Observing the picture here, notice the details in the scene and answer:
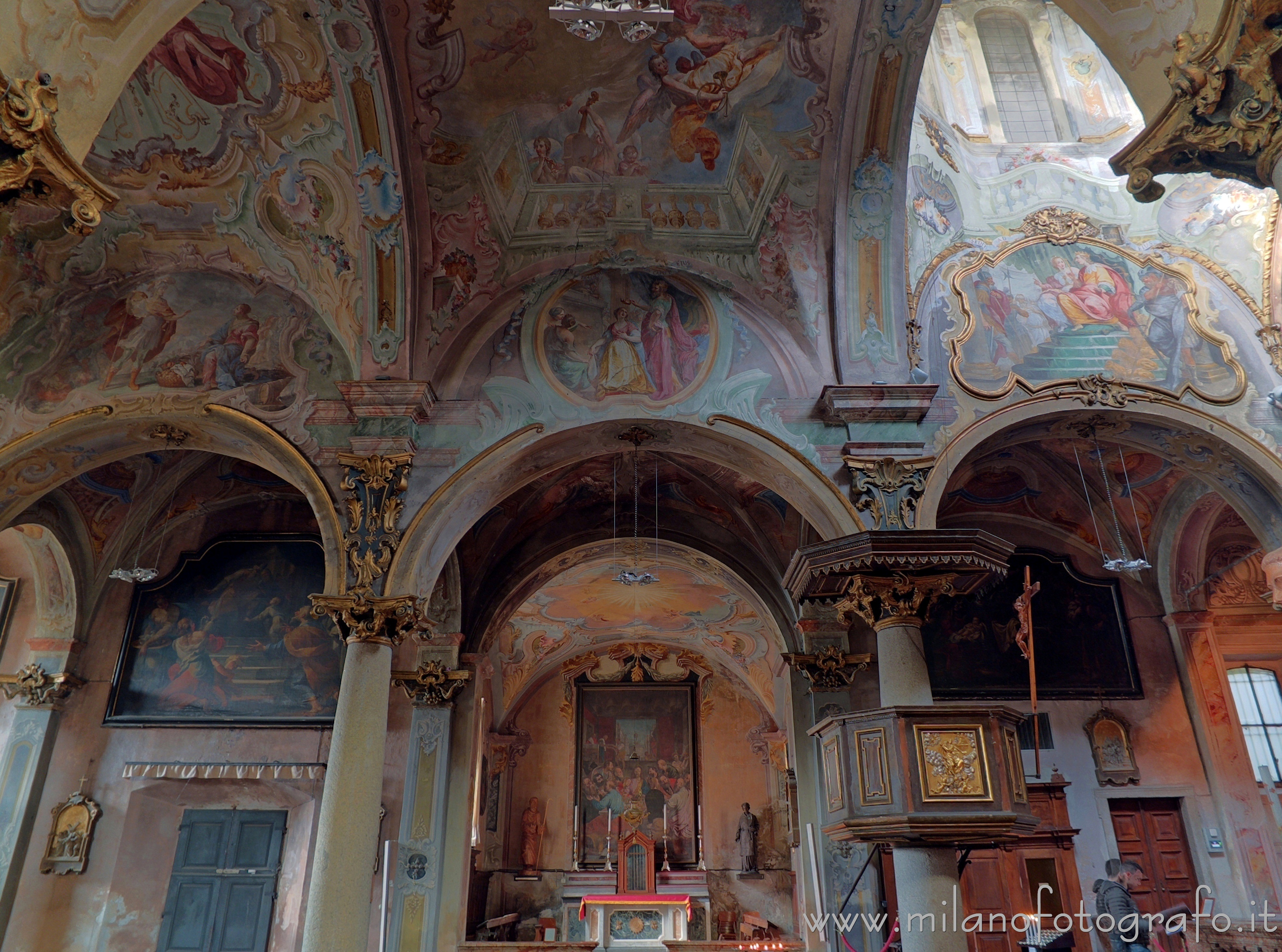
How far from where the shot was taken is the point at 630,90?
898cm

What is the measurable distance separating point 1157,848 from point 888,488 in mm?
7489

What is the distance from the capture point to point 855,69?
28.3 feet

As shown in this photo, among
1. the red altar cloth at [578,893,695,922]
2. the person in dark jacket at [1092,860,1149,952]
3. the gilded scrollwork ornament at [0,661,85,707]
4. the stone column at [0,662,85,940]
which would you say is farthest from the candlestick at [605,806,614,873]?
the person in dark jacket at [1092,860,1149,952]

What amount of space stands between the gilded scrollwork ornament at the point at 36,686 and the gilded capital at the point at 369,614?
6190 mm

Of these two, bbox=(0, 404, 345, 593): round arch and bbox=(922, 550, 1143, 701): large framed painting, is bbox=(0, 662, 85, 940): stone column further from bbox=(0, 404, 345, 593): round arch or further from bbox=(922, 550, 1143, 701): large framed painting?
bbox=(922, 550, 1143, 701): large framed painting

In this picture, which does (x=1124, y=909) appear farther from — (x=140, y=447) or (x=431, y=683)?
(x=140, y=447)

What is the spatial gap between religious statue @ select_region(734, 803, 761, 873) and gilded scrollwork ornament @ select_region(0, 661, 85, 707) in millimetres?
12897

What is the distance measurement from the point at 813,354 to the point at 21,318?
8.57 meters

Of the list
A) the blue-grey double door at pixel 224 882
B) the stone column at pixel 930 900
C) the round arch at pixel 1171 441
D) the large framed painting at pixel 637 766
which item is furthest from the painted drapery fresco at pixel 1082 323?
the large framed painting at pixel 637 766

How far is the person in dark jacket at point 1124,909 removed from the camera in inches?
237

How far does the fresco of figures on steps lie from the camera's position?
8328mm

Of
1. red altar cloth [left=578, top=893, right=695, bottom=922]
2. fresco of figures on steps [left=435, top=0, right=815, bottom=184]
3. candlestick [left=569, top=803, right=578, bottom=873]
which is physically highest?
fresco of figures on steps [left=435, top=0, right=815, bottom=184]

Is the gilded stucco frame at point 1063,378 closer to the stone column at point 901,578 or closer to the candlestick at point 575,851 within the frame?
the stone column at point 901,578

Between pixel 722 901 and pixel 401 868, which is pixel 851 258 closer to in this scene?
pixel 401 868
